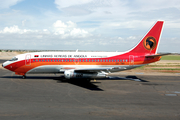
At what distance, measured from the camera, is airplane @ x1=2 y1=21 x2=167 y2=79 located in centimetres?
2414

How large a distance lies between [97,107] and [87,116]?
1867 mm

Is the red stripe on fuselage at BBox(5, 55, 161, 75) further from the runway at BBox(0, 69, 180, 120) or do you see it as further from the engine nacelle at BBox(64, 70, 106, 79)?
the runway at BBox(0, 69, 180, 120)

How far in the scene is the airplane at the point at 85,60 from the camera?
79.2 ft

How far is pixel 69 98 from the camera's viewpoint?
48.2 feet

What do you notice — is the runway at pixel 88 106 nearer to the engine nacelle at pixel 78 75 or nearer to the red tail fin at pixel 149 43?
the engine nacelle at pixel 78 75

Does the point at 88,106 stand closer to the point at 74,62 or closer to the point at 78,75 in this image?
the point at 78,75

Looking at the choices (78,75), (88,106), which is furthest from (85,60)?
(88,106)

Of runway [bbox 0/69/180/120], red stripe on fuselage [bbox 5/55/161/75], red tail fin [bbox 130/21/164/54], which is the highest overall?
red tail fin [bbox 130/21/164/54]

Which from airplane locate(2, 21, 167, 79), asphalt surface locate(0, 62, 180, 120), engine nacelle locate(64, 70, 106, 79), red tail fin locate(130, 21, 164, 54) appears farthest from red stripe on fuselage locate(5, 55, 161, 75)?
asphalt surface locate(0, 62, 180, 120)

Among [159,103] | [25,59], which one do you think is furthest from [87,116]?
[25,59]

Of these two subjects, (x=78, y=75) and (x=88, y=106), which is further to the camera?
(x=78, y=75)

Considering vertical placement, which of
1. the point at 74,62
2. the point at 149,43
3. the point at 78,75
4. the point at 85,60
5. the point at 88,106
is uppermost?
the point at 149,43

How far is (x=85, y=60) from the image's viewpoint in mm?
24500

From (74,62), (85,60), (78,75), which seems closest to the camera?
(78,75)
